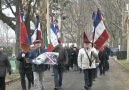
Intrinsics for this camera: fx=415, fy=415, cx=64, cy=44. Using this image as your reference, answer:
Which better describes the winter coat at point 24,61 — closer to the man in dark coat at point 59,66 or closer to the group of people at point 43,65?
the group of people at point 43,65

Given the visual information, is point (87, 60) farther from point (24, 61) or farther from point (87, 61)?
point (24, 61)

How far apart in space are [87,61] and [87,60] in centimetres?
3

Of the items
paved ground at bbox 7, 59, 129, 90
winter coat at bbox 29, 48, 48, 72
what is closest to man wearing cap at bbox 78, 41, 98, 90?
winter coat at bbox 29, 48, 48, 72

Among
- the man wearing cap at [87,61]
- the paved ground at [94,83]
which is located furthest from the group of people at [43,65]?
the paved ground at [94,83]

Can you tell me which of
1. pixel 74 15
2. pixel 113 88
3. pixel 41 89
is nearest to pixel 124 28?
pixel 74 15

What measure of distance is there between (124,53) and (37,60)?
36240mm

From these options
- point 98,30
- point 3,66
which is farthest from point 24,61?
point 98,30

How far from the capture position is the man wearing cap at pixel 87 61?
14492 millimetres

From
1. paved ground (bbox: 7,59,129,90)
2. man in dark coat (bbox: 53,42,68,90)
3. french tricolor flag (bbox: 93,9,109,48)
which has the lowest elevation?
paved ground (bbox: 7,59,129,90)

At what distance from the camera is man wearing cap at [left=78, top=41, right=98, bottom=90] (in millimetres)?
14492

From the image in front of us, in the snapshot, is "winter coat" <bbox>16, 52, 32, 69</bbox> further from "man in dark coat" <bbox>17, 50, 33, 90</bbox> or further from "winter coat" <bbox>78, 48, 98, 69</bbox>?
"winter coat" <bbox>78, 48, 98, 69</bbox>

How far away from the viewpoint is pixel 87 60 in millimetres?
14500

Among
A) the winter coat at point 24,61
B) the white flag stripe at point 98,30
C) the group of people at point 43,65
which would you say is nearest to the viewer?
the group of people at point 43,65

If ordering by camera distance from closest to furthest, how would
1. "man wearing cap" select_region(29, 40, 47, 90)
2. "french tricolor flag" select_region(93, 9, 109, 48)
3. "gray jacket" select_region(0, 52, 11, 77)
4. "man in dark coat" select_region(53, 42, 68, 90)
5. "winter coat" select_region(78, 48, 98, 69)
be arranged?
"gray jacket" select_region(0, 52, 11, 77) → "man wearing cap" select_region(29, 40, 47, 90) → "winter coat" select_region(78, 48, 98, 69) → "man in dark coat" select_region(53, 42, 68, 90) → "french tricolor flag" select_region(93, 9, 109, 48)
